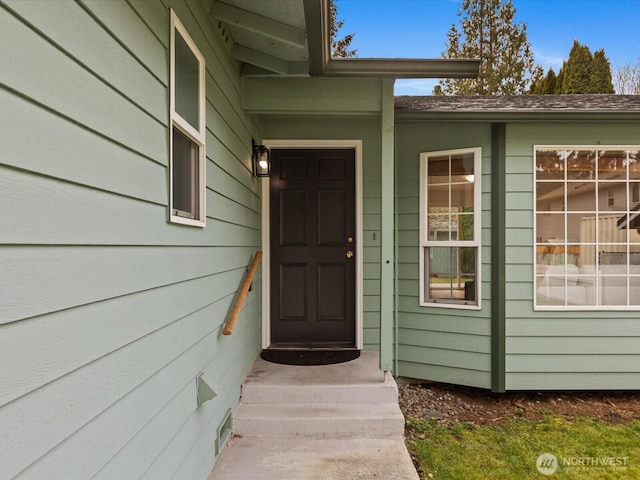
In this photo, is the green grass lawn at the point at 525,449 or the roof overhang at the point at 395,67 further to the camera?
the roof overhang at the point at 395,67

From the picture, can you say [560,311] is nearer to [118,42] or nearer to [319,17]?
[319,17]

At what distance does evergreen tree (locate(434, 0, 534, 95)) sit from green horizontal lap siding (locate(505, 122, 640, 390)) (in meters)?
9.11

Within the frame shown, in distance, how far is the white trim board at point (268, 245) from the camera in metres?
3.71

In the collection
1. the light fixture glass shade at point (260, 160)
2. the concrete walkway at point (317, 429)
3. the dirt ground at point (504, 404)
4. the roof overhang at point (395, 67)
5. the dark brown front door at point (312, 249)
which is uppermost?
the roof overhang at point (395, 67)

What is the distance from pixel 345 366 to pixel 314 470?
41.2 inches

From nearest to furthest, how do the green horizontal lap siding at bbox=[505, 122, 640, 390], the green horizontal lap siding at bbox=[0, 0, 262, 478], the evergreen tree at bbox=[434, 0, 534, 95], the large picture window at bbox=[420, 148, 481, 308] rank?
1. the green horizontal lap siding at bbox=[0, 0, 262, 478]
2. the green horizontal lap siding at bbox=[505, 122, 640, 390]
3. the large picture window at bbox=[420, 148, 481, 308]
4. the evergreen tree at bbox=[434, 0, 534, 95]

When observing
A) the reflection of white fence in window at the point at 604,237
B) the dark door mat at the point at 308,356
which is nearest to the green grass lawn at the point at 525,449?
the dark door mat at the point at 308,356

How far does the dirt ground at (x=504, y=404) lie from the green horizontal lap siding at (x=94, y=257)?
228cm

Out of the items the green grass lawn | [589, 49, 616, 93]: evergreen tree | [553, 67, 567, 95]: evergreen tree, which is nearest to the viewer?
the green grass lawn

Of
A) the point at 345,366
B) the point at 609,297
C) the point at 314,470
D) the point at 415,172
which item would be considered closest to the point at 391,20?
the point at 415,172

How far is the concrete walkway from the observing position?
2234 millimetres

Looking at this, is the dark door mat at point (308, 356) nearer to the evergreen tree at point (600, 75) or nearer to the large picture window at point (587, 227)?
the large picture window at point (587, 227)

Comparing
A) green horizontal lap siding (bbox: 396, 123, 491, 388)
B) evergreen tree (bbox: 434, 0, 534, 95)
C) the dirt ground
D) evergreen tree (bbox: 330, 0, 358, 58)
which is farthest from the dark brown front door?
evergreen tree (bbox: 434, 0, 534, 95)

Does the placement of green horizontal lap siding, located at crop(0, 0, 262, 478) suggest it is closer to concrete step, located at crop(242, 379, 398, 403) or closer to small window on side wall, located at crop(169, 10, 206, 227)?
small window on side wall, located at crop(169, 10, 206, 227)
